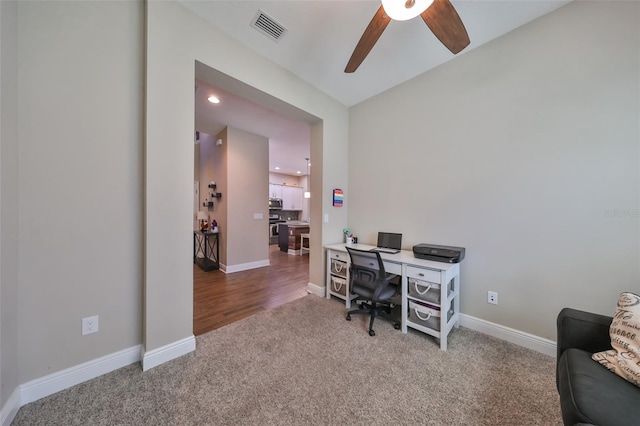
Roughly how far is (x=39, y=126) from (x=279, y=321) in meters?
2.32

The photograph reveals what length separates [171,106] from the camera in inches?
65.3

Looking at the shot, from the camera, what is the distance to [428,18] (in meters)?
1.38

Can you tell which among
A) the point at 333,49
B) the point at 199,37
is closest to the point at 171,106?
the point at 199,37

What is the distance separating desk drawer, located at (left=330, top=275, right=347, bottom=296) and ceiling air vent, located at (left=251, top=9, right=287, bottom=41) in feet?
8.71

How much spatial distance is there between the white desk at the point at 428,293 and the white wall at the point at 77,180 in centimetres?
227

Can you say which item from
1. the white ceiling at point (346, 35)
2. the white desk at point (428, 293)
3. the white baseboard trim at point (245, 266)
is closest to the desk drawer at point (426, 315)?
the white desk at point (428, 293)

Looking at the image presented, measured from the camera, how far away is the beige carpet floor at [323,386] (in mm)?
1219

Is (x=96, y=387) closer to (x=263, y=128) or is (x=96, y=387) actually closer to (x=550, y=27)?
(x=263, y=128)

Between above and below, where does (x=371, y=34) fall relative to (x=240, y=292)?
above

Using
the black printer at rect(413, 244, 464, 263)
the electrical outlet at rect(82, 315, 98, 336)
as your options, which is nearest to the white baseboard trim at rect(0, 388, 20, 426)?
the electrical outlet at rect(82, 315, 98, 336)

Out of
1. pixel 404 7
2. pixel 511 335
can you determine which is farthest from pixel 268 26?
pixel 511 335

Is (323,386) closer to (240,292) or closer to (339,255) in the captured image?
(339,255)

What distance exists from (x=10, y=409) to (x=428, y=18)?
3.33 metres

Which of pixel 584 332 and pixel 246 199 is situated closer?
pixel 584 332
